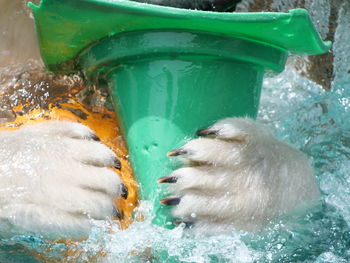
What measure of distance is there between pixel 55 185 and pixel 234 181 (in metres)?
0.40

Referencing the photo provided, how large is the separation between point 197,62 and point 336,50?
46.0 inches

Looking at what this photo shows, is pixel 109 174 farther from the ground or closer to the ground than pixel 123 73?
closer to the ground

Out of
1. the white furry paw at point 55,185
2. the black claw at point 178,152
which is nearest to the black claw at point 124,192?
the white furry paw at point 55,185

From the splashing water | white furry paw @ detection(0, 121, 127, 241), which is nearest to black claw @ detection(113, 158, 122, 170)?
white furry paw @ detection(0, 121, 127, 241)

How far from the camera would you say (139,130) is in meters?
1.53

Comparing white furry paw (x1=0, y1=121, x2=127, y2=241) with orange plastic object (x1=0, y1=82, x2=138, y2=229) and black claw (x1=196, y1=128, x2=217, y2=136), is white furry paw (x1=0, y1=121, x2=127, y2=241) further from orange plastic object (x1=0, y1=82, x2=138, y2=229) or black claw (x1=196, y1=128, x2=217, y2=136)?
black claw (x1=196, y1=128, x2=217, y2=136)

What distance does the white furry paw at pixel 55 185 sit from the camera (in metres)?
1.40

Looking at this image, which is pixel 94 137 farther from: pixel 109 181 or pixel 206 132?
pixel 206 132

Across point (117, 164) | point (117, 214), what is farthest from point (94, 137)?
point (117, 214)

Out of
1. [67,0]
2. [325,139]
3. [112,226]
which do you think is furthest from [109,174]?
[325,139]

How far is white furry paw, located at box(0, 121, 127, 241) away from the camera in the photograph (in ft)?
4.61

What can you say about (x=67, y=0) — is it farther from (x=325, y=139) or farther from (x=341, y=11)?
(x=341, y=11)

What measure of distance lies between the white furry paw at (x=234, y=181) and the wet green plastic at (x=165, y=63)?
4 centimetres

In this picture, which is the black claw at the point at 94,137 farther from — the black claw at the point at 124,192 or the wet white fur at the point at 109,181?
the black claw at the point at 124,192
